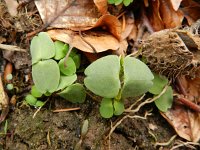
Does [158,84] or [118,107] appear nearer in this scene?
[118,107]

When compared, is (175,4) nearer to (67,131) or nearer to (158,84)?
(158,84)

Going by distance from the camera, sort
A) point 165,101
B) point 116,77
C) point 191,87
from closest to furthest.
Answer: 1. point 116,77
2. point 165,101
3. point 191,87

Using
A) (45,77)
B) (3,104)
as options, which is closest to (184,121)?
(45,77)

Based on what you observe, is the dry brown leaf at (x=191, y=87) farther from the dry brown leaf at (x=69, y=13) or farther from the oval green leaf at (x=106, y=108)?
the dry brown leaf at (x=69, y=13)

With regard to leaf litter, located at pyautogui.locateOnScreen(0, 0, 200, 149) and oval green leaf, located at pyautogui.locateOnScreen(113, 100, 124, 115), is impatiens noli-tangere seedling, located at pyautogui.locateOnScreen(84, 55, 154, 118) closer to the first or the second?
oval green leaf, located at pyautogui.locateOnScreen(113, 100, 124, 115)

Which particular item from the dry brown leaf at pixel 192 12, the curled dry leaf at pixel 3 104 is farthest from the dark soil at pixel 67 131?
the dry brown leaf at pixel 192 12

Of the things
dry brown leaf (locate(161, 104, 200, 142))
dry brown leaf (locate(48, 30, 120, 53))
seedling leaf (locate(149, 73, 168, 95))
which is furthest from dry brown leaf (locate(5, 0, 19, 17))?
dry brown leaf (locate(161, 104, 200, 142))

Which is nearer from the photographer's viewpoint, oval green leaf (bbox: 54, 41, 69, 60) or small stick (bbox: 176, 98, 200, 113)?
oval green leaf (bbox: 54, 41, 69, 60)
